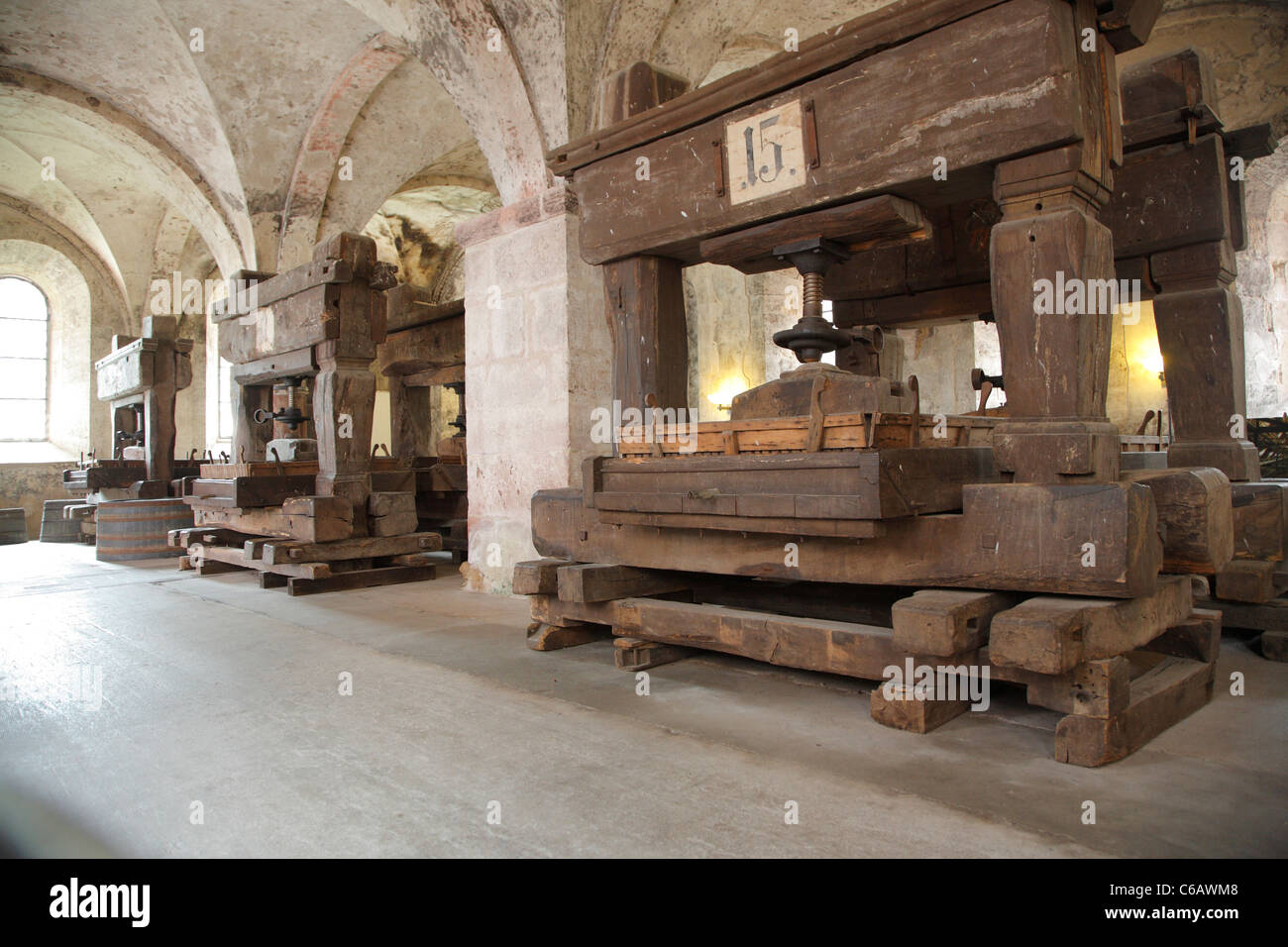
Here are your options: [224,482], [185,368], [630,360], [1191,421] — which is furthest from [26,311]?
[1191,421]

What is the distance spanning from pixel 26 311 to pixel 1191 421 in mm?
20683

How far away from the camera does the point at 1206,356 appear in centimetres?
460

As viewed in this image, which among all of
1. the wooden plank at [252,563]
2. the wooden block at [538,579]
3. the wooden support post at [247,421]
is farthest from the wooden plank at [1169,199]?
the wooden support post at [247,421]

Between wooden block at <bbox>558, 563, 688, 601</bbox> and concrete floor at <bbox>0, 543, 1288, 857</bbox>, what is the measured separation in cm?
36

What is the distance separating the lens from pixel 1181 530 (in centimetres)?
302

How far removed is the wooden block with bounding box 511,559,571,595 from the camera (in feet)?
14.1

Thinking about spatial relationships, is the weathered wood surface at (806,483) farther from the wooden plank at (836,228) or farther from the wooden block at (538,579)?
the wooden plank at (836,228)

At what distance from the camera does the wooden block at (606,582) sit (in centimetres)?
407

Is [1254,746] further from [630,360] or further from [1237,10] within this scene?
[1237,10]

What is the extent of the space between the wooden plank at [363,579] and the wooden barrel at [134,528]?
12.5 feet

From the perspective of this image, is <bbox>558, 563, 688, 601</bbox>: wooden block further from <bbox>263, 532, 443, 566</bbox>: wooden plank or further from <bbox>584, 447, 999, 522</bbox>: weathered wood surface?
<bbox>263, 532, 443, 566</bbox>: wooden plank

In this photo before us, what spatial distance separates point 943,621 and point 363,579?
559cm

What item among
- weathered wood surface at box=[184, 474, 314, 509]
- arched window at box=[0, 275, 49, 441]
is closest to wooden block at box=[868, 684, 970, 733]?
weathered wood surface at box=[184, 474, 314, 509]

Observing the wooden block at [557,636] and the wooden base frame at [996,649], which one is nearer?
the wooden base frame at [996,649]
